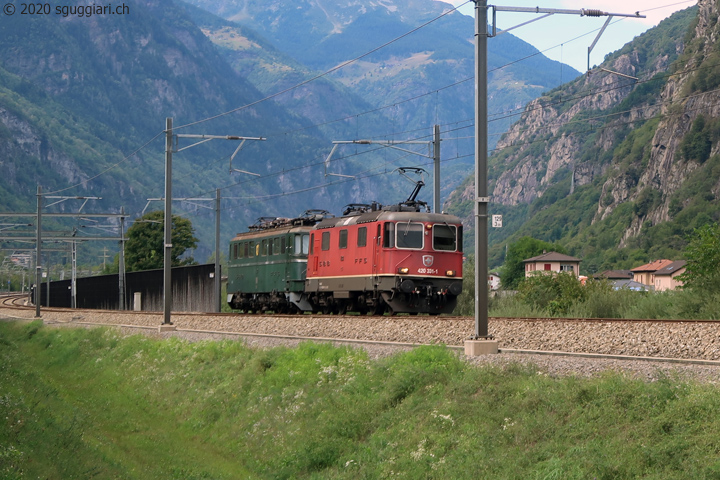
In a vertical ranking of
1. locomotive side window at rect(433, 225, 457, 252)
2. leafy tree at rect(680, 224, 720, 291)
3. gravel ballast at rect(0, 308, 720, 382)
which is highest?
locomotive side window at rect(433, 225, 457, 252)

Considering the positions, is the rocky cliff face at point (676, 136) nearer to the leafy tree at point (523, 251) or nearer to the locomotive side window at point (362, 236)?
the leafy tree at point (523, 251)

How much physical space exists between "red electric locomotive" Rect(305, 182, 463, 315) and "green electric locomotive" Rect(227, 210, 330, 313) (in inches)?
218

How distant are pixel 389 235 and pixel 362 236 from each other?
186cm

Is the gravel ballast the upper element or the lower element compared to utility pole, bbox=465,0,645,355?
lower

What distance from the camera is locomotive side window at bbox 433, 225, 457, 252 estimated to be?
3173 cm

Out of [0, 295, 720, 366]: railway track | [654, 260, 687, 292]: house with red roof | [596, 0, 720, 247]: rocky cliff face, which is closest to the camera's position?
[0, 295, 720, 366]: railway track

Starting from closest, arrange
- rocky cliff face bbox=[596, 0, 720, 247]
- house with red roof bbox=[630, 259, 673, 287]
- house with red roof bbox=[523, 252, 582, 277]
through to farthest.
A: house with red roof bbox=[630, 259, 673, 287] → house with red roof bbox=[523, 252, 582, 277] → rocky cliff face bbox=[596, 0, 720, 247]

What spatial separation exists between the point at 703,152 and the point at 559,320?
157 m

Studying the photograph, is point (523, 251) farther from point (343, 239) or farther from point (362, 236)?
point (362, 236)

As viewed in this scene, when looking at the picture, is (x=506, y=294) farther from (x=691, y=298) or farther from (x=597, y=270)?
(x=597, y=270)

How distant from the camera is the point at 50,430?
17.2 meters

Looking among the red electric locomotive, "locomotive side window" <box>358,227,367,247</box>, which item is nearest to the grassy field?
the red electric locomotive

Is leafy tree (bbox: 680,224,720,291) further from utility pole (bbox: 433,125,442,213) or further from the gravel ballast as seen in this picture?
utility pole (bbox: 433,125,442,213)

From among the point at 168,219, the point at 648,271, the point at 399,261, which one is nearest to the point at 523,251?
the point at 648,271
